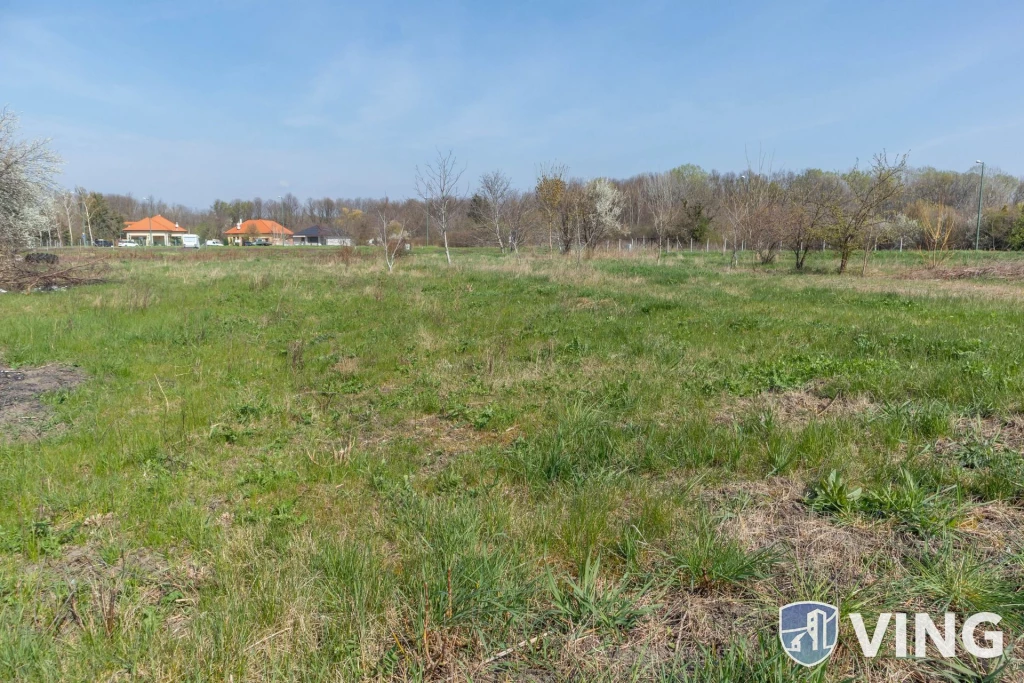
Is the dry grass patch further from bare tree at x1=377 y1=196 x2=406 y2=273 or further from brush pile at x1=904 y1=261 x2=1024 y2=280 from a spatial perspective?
brush pile at x1=904 y1=261 x2=1024 y2=280

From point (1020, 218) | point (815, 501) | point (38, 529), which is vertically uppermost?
point (1020, 218)

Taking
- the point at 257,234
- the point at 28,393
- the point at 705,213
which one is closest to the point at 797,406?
the point at 28,393

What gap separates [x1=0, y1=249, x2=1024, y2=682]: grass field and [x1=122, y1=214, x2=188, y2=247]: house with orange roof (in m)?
107

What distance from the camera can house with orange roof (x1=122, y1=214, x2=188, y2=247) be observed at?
9412cm

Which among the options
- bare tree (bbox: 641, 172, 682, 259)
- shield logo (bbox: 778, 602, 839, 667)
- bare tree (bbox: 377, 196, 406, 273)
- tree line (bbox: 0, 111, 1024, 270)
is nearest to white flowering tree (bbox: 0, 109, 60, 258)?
tree line (bbox: 0, 111, 1024, 270)

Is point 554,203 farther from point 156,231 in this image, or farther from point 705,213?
point 156,231

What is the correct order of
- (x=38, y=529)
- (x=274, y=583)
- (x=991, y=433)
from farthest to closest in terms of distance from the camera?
(x=991, y=433) → (x=38, y=529) → (x=274, y=583)

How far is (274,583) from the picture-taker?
8.15 feet

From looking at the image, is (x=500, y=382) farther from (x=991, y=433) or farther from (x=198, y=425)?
(x=991, y=433)

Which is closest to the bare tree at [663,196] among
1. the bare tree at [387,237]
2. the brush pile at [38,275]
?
the bare tree at [387,237]

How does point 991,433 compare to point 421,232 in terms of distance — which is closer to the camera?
point 991,433

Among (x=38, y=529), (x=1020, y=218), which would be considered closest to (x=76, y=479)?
(x=38, y=529)

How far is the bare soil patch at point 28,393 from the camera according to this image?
517cm

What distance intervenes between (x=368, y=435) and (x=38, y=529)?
7.90 ft
